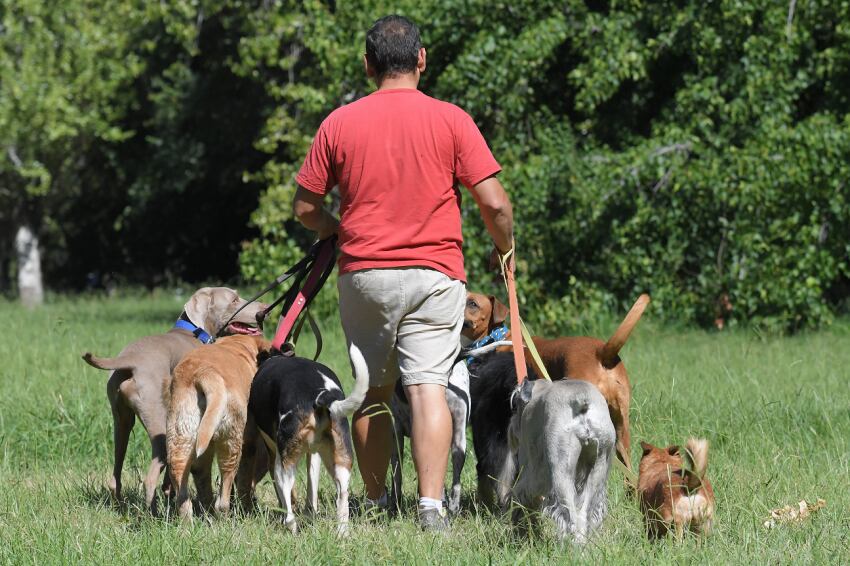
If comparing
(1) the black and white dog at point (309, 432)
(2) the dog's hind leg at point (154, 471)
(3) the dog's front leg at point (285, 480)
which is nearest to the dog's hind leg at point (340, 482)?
(1) the black and white dog at point (309, 432)

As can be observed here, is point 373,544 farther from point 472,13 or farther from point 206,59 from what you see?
point 206,59

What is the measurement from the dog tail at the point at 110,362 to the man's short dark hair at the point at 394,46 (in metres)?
2.19

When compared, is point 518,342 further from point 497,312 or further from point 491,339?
point 497,312

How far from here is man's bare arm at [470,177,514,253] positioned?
5.07 meters

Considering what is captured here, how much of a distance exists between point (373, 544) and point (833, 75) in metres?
9.94

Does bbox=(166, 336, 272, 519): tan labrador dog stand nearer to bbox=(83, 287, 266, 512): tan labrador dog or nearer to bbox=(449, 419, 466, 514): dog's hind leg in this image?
bbox=(83, 287, 266, 512): tan labrador dog

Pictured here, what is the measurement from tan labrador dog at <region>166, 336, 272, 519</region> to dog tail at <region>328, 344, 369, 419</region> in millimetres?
651

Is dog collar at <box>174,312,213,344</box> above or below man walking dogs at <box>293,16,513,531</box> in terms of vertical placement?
below

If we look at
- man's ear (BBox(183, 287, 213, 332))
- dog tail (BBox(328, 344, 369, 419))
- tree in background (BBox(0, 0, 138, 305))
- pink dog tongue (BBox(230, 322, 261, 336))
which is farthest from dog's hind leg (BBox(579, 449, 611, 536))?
tree in background (BBox(0, 0, 138, 305))

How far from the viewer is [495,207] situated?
508 centimetres

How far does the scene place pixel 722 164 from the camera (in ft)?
39.6

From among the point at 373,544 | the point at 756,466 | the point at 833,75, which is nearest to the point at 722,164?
the point at 833,75

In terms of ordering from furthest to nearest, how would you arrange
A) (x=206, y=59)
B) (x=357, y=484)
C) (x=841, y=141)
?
(x=206, y=59), (x=841, y=141), (x=357, y=484)

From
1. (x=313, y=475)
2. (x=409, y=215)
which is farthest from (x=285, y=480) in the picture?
(x=409, y=215)
